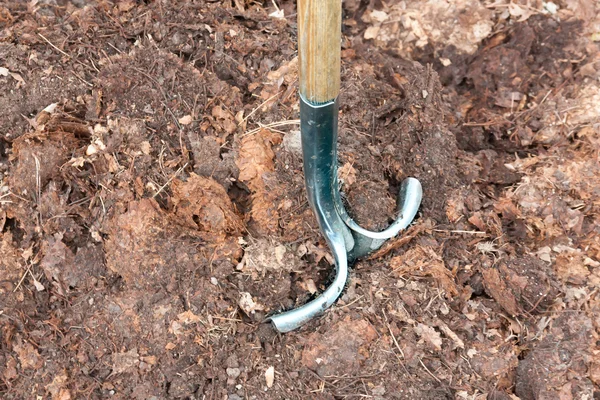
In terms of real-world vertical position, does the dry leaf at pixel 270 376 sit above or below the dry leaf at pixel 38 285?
below

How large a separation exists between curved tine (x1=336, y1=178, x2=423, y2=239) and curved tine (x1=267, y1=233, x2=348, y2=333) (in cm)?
9

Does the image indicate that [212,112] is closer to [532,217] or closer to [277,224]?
[277,224]

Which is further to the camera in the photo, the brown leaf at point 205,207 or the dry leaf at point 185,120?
the dry leaf at point 185,120

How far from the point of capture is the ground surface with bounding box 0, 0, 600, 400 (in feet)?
6.12

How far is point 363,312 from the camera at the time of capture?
1.90m

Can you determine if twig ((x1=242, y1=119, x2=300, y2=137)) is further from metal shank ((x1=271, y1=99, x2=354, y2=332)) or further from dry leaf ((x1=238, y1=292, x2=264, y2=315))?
dry leaf ((x1=238, y1=292, x2=264, y2=315))

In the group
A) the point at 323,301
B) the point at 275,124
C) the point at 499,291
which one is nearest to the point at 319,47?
the point at 275,124

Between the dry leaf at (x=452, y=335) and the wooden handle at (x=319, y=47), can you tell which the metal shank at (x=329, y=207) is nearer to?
the wooden handle at (x=319, y=47)

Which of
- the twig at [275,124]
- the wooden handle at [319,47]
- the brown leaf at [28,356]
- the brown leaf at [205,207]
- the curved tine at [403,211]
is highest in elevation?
the wooden handle at [319,47]

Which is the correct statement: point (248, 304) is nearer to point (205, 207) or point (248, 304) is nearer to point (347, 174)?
point (205, 207)

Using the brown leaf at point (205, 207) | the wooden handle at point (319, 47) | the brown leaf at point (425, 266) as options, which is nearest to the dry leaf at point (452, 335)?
the brown leaf at point (425, 266)

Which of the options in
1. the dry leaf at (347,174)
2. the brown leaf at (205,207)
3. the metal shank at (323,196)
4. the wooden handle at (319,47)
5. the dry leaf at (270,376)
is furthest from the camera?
the dry leaf at (347,174)

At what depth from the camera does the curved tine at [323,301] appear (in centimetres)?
187

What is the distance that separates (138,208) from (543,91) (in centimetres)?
206
